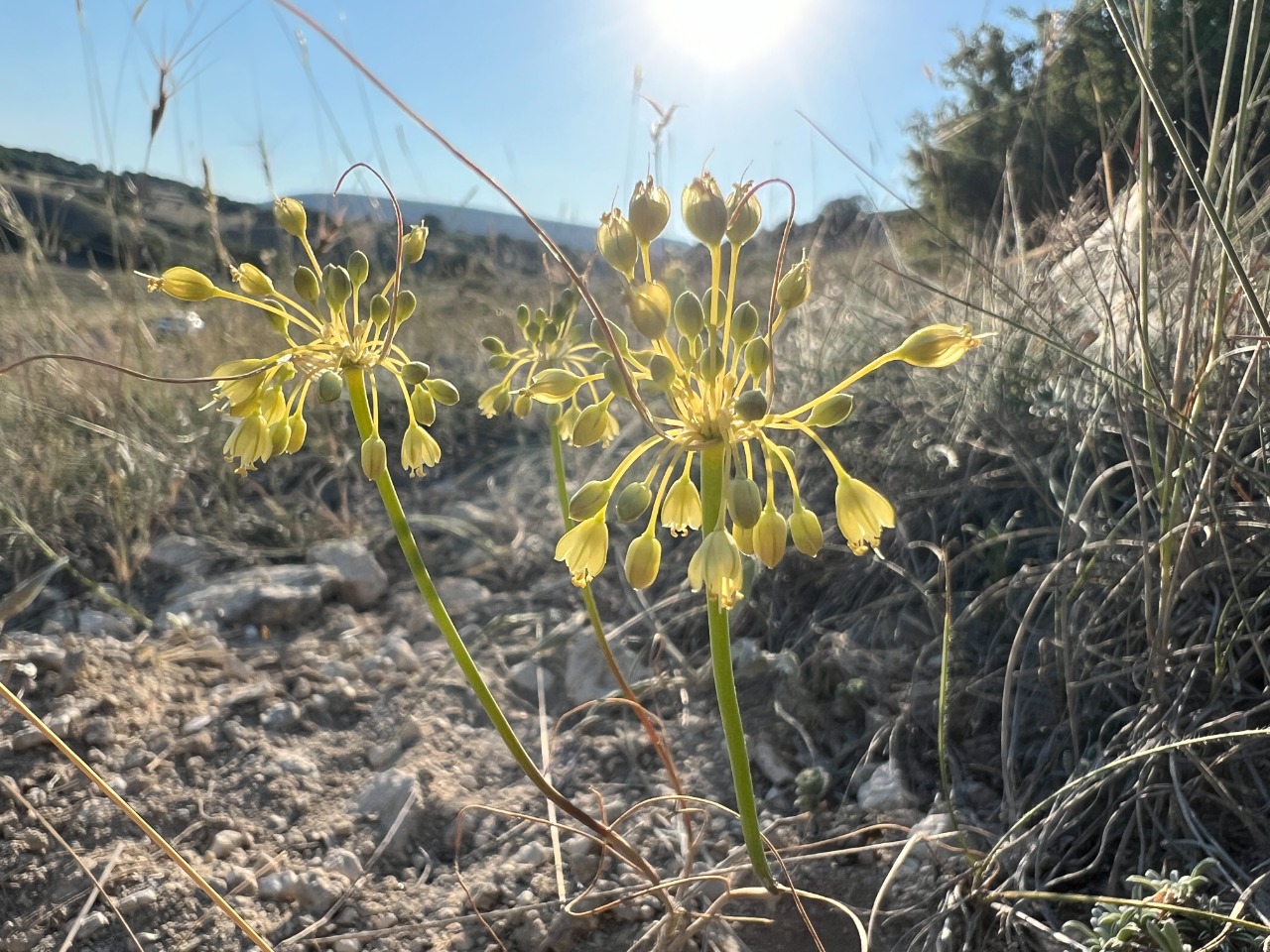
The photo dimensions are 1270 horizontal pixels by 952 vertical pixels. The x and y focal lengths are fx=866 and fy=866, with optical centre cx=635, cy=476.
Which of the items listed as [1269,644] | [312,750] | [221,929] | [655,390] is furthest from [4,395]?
[1269,644]

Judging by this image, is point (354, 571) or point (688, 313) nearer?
point (688, 313)

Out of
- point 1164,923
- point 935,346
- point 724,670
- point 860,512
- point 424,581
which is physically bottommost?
point 1164,923

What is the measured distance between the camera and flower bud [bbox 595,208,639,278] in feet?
3.86

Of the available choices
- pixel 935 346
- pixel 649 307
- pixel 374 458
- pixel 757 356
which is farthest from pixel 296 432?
pixel 935 346

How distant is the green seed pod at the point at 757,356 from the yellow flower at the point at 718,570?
227 millimetres

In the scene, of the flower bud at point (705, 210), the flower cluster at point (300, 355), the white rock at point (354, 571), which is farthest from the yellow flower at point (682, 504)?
the white rock at point (354, 571)

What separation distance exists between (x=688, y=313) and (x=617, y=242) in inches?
6.3

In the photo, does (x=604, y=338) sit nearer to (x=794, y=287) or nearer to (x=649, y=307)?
(x=649, y=307)

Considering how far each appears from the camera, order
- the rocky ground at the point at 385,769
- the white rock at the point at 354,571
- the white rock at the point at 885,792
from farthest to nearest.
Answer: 1. the white rock at the point at 354,571
2. the white rock at the point at 885,792
3. the rocky ground at the point at 385,769

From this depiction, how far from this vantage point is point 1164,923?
1.32 metres

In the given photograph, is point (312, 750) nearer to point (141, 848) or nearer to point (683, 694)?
point (141, 848)

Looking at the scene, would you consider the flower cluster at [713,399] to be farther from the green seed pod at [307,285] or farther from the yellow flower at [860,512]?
the green seed pod at [307,285]

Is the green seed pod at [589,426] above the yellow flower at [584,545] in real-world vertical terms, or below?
above

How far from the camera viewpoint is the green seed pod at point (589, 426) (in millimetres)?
1285
